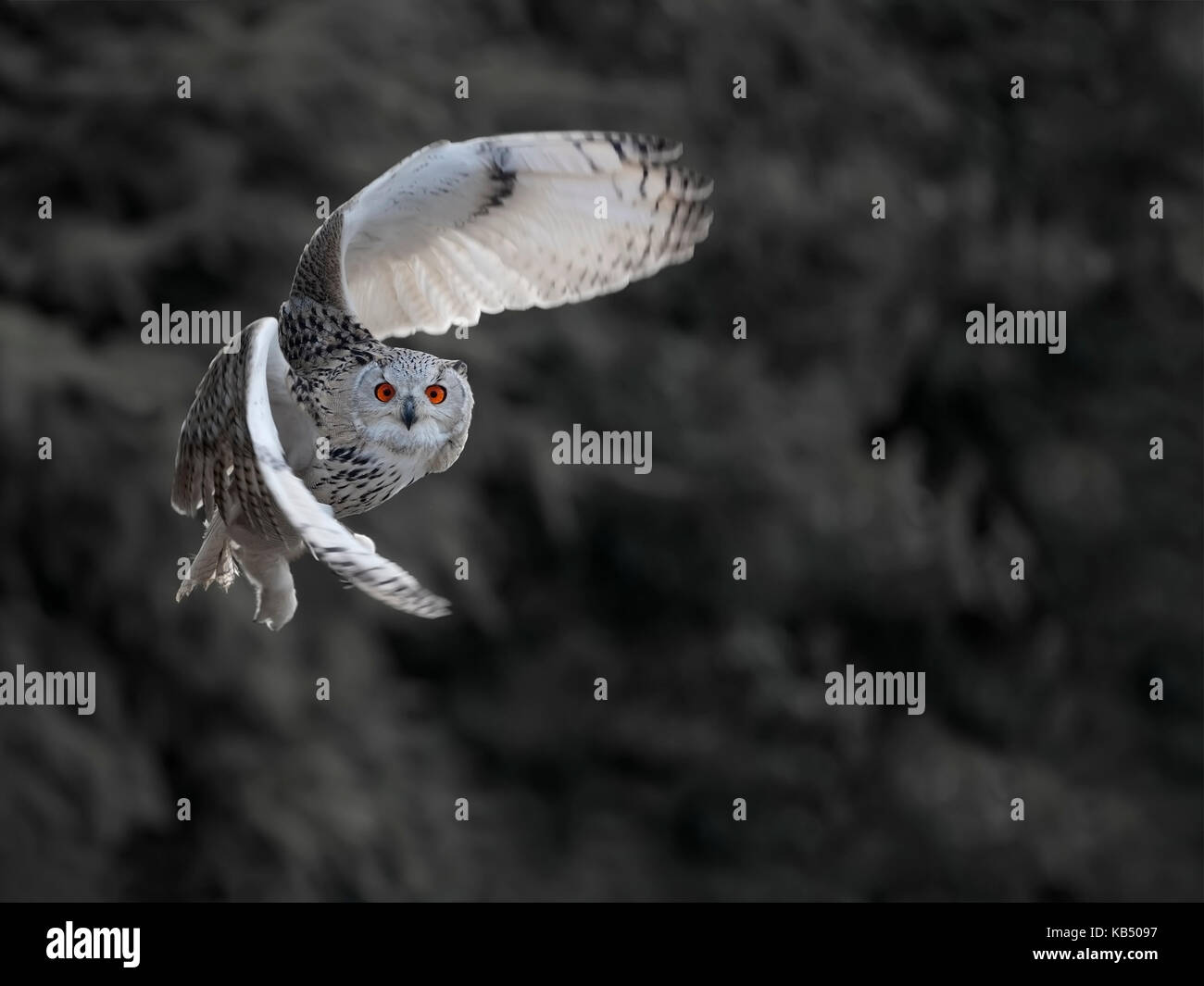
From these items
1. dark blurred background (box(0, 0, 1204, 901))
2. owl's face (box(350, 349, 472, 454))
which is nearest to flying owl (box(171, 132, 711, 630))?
owl's face (box(350, 349, 472, 454))

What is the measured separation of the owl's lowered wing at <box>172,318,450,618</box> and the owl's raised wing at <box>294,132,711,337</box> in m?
0.21

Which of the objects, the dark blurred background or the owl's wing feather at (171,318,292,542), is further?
the dark blurred background

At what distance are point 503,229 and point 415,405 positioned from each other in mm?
Answer: 524

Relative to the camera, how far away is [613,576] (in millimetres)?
9836

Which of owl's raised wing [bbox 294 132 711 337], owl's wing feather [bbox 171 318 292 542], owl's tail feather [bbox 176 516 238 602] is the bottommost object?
owl's tail feather [bbox 176 516 238 602]

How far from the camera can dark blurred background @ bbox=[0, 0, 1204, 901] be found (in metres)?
6.70

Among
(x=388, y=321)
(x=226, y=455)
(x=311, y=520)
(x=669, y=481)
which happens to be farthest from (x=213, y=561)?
(x=669, y=481)

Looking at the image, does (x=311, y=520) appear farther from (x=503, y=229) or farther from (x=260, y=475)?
(x=503, y=229)

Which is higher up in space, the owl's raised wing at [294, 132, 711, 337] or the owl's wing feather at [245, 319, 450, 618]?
the owl's raised wing at [294, 132, 711, 337]

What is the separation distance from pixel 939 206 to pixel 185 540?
17.4 feet

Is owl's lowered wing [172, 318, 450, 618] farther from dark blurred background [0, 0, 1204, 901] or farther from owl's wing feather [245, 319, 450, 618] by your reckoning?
dark blurred background [0, 0, 1204, 901]
